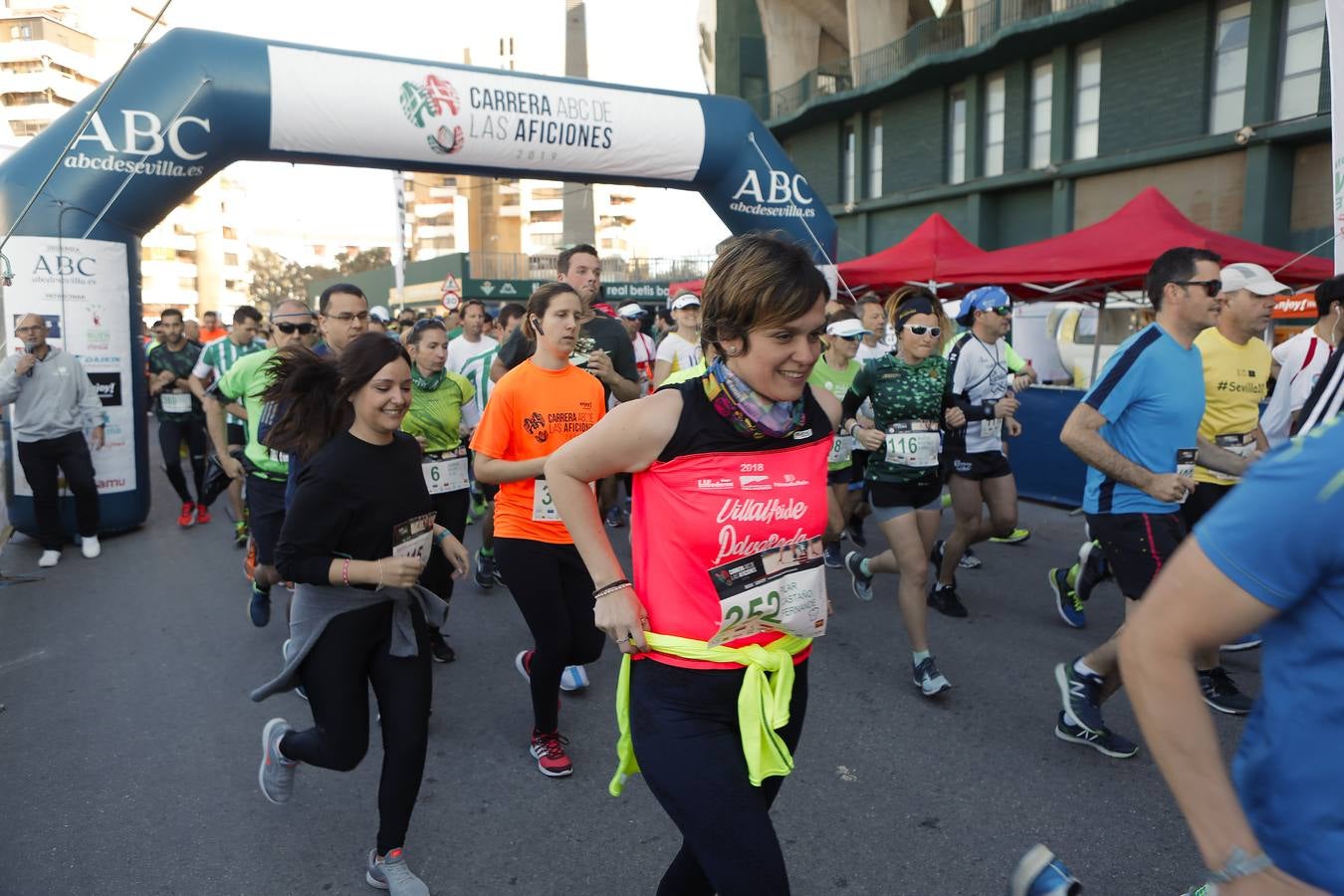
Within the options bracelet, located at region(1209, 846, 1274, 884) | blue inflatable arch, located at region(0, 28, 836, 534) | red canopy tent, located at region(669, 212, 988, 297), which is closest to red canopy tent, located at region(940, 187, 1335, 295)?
red canopy tent, located at region(669, 212, 988, 297)

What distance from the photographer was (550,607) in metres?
3.70

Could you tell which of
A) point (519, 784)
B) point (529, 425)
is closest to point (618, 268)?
point (529, 425)

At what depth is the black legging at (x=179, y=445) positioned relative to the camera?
29.7 feet

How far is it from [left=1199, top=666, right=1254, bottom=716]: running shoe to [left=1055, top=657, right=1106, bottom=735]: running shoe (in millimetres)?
726

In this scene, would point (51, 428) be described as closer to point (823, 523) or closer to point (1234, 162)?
point (823, 523)

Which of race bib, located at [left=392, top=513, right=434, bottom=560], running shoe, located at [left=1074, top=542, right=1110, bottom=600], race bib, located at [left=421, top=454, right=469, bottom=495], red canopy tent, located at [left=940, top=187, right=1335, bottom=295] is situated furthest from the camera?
red canopy tent, located at [left=940, top=187, right=1335, bottom=295]

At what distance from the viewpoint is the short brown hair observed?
1.93 m

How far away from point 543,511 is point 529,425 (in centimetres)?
38

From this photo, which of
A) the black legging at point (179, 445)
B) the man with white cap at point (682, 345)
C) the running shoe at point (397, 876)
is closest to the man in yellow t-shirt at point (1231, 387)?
the running shoe at point (397, 876)

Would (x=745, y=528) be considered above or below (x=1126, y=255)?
below

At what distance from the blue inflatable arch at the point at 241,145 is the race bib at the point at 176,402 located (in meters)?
0.71

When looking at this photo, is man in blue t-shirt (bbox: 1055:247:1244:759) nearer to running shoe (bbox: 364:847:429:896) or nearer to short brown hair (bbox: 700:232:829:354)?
short brown hair (bbox: 700:232:829:354)

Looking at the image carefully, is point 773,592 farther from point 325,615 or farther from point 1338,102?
point 1338,102

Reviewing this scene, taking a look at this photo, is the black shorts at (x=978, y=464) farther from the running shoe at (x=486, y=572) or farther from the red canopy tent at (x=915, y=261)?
the red canopy tent at (x=915, y=261)
